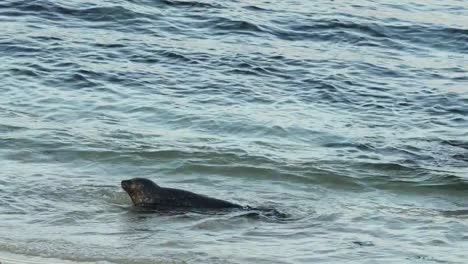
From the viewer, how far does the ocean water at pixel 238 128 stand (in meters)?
9.99

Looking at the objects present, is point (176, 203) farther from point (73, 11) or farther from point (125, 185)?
point (73, 11)

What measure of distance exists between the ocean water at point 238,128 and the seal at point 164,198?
0.17 m

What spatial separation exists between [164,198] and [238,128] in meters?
3.57

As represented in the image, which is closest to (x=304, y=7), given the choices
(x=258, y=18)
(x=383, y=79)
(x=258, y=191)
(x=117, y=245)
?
(x=258, y=18)

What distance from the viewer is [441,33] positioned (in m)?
20.0

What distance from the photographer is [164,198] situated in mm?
11047

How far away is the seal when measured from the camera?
1088 centimetres

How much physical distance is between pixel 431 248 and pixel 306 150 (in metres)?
3.96

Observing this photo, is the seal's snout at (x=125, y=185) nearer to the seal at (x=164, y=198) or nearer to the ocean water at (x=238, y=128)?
the seal at (x=164, y=198)

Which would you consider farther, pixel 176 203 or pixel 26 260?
pixel 176 203

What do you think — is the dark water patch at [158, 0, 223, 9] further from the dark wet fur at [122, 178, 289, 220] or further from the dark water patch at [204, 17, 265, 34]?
the dark wet fur at [122, 178, 289, 220]

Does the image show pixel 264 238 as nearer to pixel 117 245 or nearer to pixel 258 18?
pixel 117 245

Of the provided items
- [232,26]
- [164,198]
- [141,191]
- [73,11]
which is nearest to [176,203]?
[164,198]

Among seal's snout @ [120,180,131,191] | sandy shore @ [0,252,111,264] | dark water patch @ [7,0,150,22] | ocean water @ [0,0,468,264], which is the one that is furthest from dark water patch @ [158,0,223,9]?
sandy shore @ [0,252,111,264]
